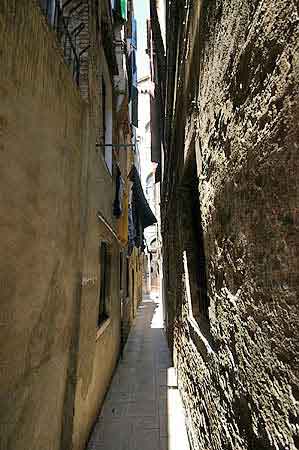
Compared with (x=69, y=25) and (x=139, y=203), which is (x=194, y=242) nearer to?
(x=69, y=25)

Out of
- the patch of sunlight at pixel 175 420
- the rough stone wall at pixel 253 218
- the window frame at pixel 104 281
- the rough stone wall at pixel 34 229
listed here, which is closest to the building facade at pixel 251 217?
the rough stone wall at pixel 253 218

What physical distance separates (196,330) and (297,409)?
67.2 inches

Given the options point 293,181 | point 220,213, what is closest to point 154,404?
point 220,213

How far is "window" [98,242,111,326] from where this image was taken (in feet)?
15.6

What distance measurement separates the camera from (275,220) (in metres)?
0.88

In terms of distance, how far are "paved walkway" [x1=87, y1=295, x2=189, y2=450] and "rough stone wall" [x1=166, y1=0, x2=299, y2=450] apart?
197 cm

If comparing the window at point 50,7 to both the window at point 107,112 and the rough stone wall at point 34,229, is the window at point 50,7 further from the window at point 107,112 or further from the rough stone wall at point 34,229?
the window at point 107,112

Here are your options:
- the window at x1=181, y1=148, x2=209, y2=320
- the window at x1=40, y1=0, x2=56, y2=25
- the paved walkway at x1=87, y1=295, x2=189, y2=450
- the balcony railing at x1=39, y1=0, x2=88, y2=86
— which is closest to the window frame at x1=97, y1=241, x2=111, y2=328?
the paved walkway at x1=87, y1=295, x2=189, y2=450

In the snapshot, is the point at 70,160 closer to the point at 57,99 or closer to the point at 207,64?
the point at 57,99

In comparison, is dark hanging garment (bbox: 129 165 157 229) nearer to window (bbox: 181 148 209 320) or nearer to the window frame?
the window frame

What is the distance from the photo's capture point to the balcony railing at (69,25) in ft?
8.41

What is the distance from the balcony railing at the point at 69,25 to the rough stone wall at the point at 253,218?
5.75ft

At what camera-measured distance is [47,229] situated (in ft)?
6.55

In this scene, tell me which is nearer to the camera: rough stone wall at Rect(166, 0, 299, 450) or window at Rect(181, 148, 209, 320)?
rough stone wall at Rect(166, 0, 299, 450)
